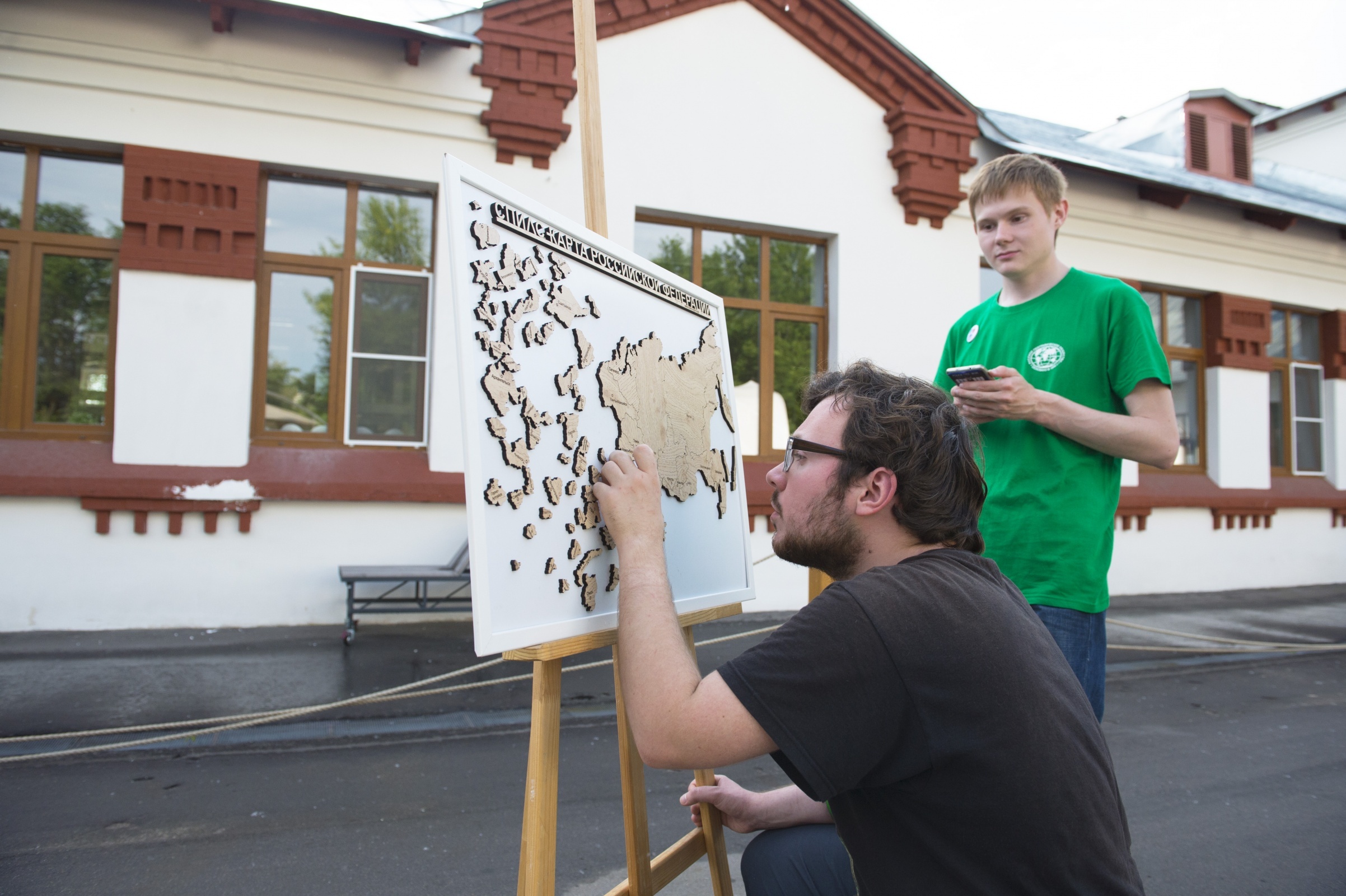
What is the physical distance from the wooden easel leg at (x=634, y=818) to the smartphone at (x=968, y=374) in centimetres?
117

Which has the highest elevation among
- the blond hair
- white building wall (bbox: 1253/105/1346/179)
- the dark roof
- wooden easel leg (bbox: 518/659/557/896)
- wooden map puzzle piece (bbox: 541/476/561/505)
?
white building wall (bbox: 1253/105/1346/179)

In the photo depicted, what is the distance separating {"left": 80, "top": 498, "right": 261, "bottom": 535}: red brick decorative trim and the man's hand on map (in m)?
5.01

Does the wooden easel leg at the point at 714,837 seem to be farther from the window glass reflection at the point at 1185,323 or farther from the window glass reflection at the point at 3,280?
the window glass reflection at the point at 1185,323

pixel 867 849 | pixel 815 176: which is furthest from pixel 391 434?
pixel 867 849

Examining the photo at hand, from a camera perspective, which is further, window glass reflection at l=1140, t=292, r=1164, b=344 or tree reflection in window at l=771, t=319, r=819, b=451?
window glass reflection at l=1140, t=292, r=1164, b=344

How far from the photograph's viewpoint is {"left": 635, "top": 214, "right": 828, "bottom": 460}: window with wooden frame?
7422 mm

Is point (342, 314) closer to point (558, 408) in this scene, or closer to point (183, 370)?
point (183, 370)

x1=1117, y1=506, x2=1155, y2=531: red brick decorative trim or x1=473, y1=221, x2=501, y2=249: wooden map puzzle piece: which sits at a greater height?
x1=473, y1=221, x2=501, y2=249: wooden map puzzle piece

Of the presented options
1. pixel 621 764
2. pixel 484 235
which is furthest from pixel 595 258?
pixel 621 764

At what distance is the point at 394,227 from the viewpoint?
6.55 m

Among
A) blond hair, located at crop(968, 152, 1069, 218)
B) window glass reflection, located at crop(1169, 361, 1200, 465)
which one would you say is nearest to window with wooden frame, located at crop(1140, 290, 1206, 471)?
window glass reflection, located at crop(1169, 361, 1200, 465)

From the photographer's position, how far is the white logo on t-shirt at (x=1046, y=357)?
7.53 feet

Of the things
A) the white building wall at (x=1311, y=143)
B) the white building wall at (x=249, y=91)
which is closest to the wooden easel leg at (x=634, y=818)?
the white building wall at (x=249, y=91)

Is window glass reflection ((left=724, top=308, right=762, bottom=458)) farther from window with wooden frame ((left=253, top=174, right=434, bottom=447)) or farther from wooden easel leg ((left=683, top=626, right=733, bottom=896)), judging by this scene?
wooden easel leg ((left=683, top=626, right=733, bottom=896))
